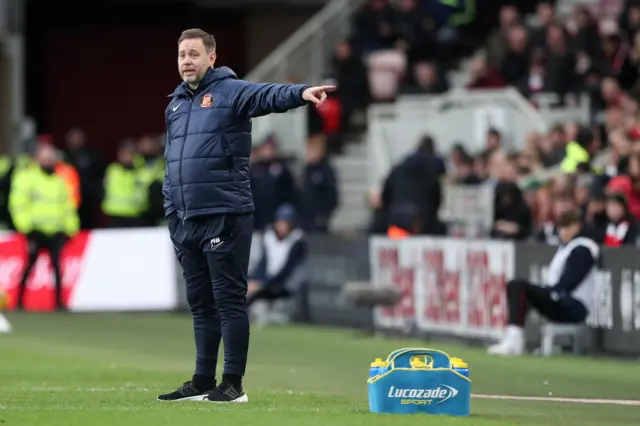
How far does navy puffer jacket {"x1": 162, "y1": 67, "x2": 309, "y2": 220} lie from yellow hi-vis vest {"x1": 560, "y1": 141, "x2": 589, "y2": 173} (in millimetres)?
10127

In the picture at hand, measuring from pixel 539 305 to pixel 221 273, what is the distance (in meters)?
6.74

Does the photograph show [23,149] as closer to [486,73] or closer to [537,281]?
[486,73]

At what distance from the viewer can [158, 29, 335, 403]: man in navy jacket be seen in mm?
11078

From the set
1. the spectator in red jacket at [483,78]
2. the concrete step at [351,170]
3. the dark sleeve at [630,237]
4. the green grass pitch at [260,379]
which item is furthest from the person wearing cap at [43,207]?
the dark sleeve at [630,237]

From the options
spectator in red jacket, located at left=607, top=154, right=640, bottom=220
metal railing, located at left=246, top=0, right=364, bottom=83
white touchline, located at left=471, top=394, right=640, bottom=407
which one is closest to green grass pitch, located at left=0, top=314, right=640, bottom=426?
white touchline, located at left=471, top=394, right=640, bottom=407

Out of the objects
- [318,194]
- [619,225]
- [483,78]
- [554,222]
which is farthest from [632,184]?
[483,78]

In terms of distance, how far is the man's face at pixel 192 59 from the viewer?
11.1 m

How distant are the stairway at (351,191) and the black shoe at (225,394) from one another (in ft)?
52.1

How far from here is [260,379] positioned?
570 inches

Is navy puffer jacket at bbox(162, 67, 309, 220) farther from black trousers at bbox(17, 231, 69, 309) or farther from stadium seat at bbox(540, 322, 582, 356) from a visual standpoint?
black trousers at bbox(17, 231, 69, 309)

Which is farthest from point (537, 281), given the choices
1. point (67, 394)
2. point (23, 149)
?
point (23, 149)

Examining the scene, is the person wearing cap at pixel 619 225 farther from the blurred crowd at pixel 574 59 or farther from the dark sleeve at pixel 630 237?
the blurred crowd at pixel 574 59

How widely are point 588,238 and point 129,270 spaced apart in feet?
28.2

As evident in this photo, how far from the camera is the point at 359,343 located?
18938 millimetres
